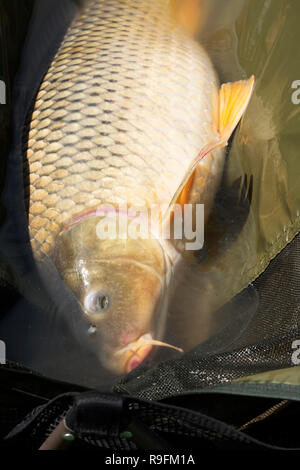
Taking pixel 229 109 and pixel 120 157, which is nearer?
pixel 120 157

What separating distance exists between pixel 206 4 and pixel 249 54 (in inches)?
13.5

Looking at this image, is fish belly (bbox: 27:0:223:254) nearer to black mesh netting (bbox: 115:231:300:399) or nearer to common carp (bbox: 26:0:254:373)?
common carp (bbox: 26:0:254:373)

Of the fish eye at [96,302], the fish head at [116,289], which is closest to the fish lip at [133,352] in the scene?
the fish head at [116,289]

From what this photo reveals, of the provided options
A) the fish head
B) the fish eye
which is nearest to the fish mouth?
the fish head

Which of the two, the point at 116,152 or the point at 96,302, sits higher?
the point at 116,152

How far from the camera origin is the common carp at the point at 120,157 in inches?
46.8

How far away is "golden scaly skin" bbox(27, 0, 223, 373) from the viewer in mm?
1191

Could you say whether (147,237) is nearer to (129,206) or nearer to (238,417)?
(129,206)

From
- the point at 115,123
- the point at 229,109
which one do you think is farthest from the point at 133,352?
the point at 229,109

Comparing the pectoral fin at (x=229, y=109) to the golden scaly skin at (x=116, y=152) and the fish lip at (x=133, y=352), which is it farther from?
the fish lip at (x=133, y=352)

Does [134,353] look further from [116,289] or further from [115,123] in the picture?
[115,123]

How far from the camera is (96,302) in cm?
117

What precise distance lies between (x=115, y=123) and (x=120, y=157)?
110 mm

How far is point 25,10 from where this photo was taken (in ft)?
5.05
